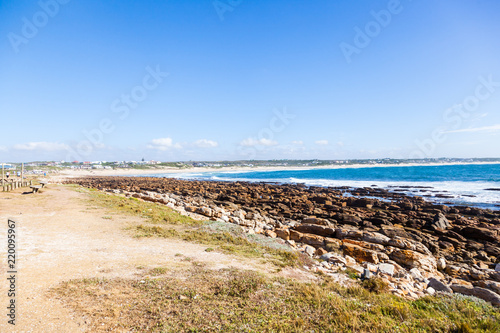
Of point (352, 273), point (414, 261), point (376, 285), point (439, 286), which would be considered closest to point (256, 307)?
point (376, 285)

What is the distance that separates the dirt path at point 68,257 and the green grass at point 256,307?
0.43 metres

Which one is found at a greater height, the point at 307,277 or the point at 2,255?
the point at 2,255

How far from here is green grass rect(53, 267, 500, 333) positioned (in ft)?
14.8

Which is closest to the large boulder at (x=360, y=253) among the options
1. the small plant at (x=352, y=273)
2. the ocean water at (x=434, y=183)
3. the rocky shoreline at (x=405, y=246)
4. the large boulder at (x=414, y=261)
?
the rocky shoreline at (x=405, y=246)

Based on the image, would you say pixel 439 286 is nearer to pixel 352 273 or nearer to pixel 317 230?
pixel 352 273

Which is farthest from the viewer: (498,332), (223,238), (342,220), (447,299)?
(342,220)

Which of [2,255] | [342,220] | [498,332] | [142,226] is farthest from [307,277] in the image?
[342,220]

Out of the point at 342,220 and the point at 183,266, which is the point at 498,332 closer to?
the point at 183,266

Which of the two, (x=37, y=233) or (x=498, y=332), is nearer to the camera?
(x=498, y=332)

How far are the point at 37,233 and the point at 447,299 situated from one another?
13741 mm

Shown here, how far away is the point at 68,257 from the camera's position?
7.47 m

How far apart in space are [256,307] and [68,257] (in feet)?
20.1

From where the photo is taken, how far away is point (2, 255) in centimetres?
729

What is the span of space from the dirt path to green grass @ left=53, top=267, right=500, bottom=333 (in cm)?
43
